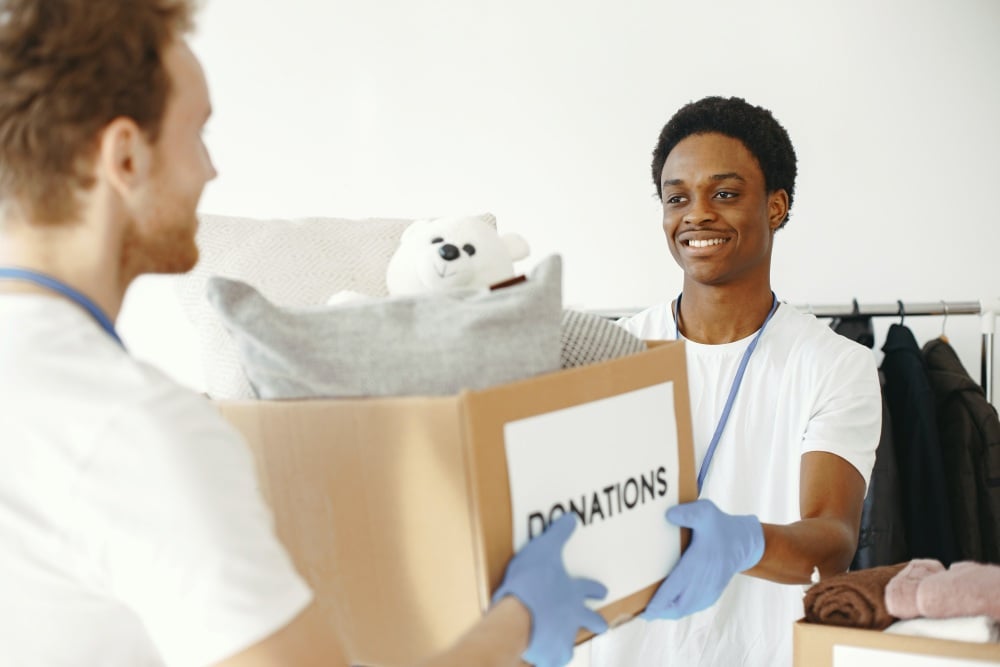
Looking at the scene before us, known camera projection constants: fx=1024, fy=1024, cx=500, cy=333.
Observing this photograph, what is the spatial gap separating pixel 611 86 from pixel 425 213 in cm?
64

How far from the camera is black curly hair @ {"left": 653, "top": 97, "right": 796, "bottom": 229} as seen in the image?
1.70 metres

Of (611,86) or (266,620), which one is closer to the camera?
(266,620)

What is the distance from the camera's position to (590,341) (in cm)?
100

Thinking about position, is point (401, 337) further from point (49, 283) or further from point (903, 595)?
point (903, 595)

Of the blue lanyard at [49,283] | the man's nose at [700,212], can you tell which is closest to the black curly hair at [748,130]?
the man's nose at [700,212]

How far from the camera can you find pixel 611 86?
2.76 metres

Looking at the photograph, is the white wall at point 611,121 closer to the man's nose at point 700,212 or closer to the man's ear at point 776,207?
the man's ear at point 776,207

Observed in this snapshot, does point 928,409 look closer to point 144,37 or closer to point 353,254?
point 353,254

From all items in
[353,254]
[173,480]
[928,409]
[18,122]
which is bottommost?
[928,409]

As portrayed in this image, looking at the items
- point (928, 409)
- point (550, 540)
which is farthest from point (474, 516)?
point (928, 409)

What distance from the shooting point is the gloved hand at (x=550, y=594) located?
832mm

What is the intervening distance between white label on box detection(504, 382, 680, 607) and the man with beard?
0.20ft

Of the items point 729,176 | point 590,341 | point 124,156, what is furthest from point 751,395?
point 124,156

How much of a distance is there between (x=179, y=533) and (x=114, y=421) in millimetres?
87
